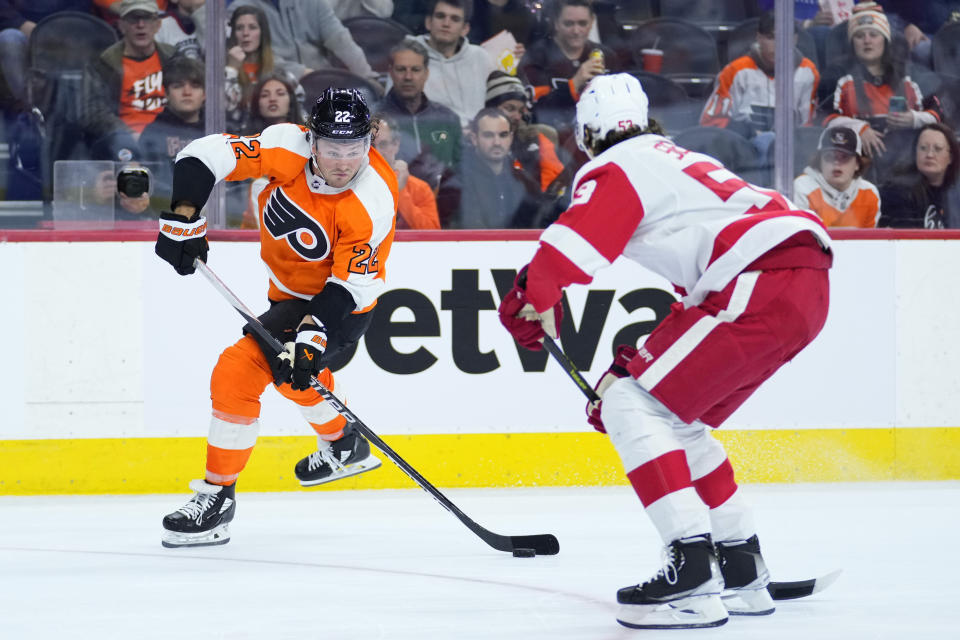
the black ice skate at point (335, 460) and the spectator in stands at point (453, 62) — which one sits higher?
the spectator in stands at point (453, 62)

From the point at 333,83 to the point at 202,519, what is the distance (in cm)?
173

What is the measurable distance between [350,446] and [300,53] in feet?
4.78

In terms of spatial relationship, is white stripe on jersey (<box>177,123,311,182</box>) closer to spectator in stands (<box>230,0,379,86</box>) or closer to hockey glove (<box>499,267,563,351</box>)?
hockey glove (<box>499,267,563,351</box>)

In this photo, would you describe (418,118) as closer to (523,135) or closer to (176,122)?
(523,135)

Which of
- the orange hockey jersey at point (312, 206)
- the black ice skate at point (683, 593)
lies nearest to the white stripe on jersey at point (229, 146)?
the orange hockey jersey at point (312, 206)

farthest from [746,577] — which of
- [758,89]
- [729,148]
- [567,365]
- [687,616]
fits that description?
[758,89]

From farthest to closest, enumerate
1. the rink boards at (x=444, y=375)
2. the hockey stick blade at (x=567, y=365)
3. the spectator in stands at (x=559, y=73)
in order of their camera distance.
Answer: the spectator in stands at (x=559, y=73) < the rink boards at (x=444, y=375) < the hockey stick blade at (x=567, y=365)

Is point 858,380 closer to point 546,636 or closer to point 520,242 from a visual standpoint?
point 520,242

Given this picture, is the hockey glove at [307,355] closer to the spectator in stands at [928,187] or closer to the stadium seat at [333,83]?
the stadium seat at [333,83]

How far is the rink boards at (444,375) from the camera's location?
3697 mm

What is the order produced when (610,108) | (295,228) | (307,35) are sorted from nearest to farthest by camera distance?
(610,108)
(295,228)
(307,35)

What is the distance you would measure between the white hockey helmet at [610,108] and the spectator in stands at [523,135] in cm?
189

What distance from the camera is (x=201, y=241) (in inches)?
113

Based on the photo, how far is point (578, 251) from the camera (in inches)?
80.7
